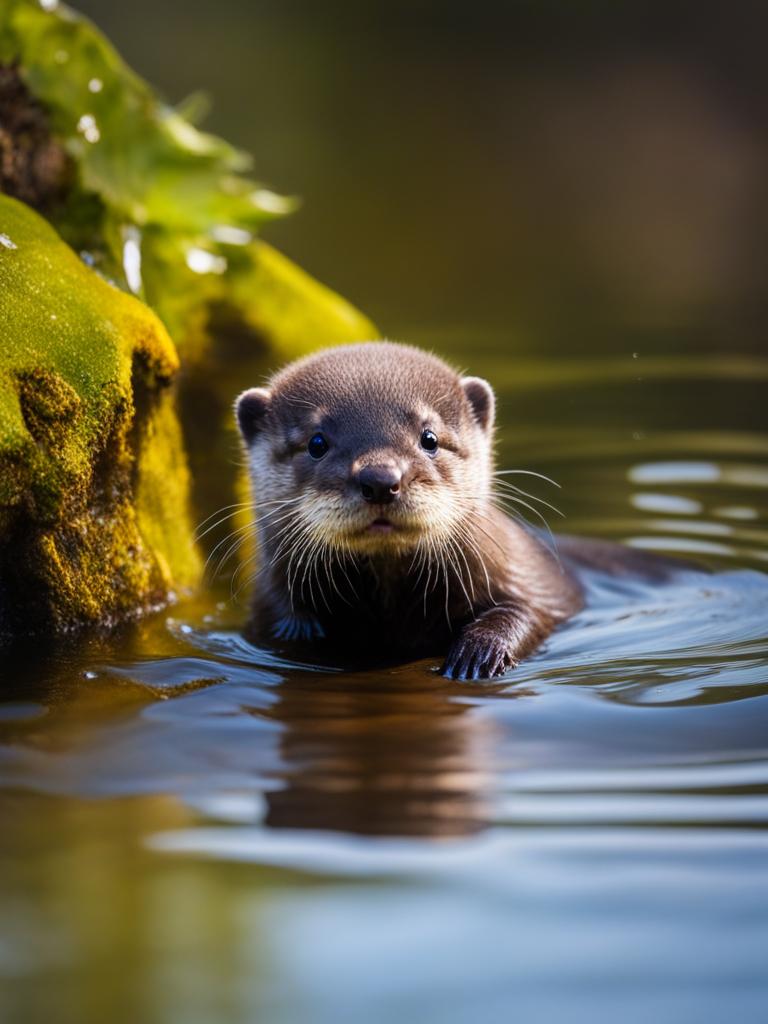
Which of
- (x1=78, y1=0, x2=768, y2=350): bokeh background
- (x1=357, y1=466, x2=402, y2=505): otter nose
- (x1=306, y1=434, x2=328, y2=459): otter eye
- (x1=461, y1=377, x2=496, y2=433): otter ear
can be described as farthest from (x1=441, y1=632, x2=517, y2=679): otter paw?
(x1=78, y1=0, x2=768, y2=350): bokeh background

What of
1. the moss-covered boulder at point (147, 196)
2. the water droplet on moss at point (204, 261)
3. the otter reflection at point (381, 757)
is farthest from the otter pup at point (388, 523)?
the water droplet on moss at point (204, 261)

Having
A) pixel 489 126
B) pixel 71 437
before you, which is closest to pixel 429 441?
pixel 71 437

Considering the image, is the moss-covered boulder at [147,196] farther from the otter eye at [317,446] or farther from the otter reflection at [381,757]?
the otter reflection at [381,757]

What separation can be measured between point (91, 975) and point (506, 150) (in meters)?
15.7

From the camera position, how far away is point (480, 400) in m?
5.21

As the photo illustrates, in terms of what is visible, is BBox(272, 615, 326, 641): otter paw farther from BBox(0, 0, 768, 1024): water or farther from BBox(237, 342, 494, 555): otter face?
BBox(237, 342, 494, 555): otter face

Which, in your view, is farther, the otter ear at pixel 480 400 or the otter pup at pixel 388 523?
the otter ear at pixel 480 400

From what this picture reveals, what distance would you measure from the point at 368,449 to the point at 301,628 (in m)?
0.79

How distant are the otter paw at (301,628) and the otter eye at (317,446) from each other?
0.57 meters

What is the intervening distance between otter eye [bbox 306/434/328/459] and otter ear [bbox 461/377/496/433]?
770 mm

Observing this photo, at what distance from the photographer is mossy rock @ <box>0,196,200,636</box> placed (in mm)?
4461

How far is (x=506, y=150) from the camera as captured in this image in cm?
1719

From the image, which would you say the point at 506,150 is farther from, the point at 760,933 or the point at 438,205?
the point at 760,933

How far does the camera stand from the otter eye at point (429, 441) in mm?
4645
